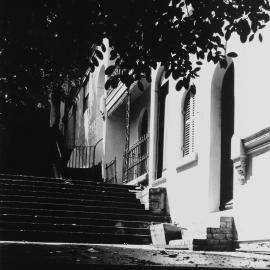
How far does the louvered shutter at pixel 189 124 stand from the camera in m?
12.5

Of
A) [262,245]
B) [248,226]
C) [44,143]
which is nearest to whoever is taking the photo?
[262,245]

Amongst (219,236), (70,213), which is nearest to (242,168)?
(219,236)

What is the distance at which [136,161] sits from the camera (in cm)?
1817

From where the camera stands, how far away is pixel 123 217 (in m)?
12.7

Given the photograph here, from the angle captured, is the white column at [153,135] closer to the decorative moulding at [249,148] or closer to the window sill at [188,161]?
the window sill at [188,161]

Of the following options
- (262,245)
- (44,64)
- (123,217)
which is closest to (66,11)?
(44,64)

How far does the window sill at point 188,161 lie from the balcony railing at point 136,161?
4.63 m

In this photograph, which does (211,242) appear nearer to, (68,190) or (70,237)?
(70,237)

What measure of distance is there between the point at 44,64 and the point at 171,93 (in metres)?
7.65

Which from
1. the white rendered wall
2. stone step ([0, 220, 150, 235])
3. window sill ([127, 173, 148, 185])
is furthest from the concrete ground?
window sill ([127, 173, 148, 185])

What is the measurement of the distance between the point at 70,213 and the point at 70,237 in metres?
1.28

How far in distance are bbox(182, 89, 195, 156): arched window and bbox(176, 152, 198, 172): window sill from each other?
0.33 meters

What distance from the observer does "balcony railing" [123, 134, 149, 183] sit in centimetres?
1770

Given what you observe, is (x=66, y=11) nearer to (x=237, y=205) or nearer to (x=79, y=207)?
(x=237, y=205)
